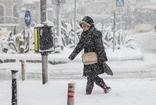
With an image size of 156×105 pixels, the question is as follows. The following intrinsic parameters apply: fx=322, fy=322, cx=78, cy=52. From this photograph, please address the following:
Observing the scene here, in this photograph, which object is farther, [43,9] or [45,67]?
[45,67]

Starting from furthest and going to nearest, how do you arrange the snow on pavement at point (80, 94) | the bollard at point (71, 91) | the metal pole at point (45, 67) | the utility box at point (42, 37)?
the metal pole at point (45, 67), the utility box at point (42, 37), the snow on pavement at point (80, 94), the bollard at point (71, 91)

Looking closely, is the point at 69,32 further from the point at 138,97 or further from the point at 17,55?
the point at 138,97

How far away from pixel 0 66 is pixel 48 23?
16.5 feet

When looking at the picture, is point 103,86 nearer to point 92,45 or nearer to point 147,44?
point 92,45

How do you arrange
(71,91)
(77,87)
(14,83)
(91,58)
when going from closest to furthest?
1. (71,91)
2. (14,83)
3. (91,58)
4. (77,87)

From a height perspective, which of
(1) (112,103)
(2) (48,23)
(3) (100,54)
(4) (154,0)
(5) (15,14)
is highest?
(4) (154,0)

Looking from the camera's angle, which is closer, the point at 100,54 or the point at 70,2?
the point at 100,54

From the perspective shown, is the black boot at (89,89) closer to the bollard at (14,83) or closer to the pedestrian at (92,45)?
the pedestrian at (92,45)

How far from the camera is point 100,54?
20.5ft

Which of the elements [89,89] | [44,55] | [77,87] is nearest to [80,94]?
[89,89]

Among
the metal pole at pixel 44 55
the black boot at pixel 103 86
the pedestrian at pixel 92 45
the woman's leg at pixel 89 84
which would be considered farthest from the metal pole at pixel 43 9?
the black boot at pixel 103 86

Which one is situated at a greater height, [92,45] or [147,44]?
[92,45]

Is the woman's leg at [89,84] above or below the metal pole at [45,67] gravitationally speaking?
below

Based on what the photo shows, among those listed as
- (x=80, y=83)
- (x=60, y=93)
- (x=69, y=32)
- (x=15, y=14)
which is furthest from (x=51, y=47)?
(x=15, y=14)
